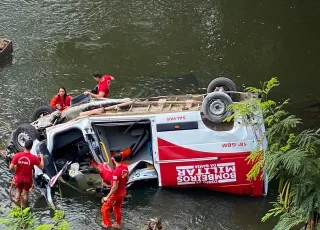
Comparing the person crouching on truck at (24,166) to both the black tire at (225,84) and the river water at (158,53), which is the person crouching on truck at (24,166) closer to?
the river water at (158,53)

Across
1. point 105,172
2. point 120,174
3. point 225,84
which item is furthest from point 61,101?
point 120,174

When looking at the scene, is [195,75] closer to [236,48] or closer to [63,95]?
[236,48]

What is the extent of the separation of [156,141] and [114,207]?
1536mm

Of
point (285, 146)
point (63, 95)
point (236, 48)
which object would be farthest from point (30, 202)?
point (236, 48)

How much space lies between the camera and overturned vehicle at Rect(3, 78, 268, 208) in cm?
1112

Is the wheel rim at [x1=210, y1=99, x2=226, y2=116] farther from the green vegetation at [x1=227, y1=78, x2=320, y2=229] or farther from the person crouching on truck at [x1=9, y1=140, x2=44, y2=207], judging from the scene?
the green vegetation at [x1=227, y1=78, x2=320, y2=229]

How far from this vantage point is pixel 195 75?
57.3ft

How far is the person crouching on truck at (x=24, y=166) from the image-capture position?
429 inches

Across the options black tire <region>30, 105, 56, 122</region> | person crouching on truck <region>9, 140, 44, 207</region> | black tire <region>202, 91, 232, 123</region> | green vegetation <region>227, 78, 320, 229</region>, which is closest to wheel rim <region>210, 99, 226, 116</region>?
black tire <region>202, 91, 232, 123</region>

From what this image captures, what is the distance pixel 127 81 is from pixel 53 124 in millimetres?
5033

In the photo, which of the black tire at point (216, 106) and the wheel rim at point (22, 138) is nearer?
the black tire at point (216, 106)

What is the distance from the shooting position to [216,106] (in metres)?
11.1

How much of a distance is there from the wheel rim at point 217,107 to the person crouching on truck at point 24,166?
3217 mm

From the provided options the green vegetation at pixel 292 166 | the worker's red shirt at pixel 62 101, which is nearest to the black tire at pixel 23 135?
the worker's red shirt at pixel 62 101
